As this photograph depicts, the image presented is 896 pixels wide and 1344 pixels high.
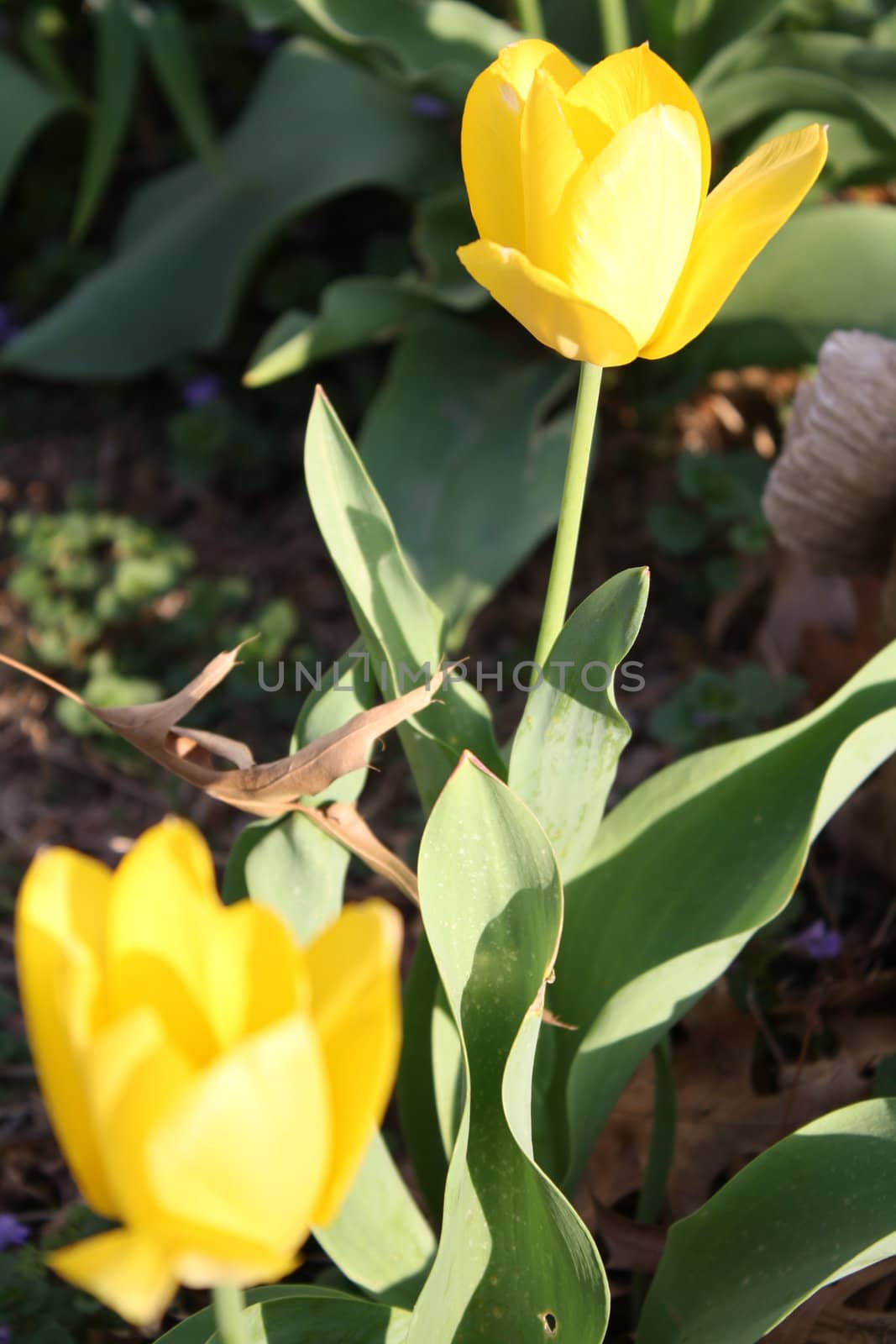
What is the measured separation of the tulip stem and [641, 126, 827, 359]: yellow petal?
7 cm

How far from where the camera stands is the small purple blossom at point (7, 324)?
253cm

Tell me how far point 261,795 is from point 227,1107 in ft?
1.33

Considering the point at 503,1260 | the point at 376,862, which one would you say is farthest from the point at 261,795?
the point at 503,1260

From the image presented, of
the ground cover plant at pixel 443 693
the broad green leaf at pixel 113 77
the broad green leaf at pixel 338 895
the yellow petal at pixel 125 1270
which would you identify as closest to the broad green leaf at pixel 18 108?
the ground cover plant at pixel 443 693

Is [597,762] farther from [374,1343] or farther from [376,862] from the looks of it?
[374,1343]

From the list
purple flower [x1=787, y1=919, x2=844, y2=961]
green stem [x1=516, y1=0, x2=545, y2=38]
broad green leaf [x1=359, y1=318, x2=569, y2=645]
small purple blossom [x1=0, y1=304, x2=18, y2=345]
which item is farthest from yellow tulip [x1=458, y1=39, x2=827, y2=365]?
small purple blossom [x1=0, y1=304, x2=18, y2=345]

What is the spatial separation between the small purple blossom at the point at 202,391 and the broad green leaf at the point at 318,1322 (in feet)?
5.63

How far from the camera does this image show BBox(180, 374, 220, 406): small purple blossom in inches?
90.4

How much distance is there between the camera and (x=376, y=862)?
2.86ft

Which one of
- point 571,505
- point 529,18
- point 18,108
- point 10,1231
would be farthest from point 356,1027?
point 18,108

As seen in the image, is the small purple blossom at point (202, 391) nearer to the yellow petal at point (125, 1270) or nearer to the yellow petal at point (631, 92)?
the yellow petal at point (631, 92)

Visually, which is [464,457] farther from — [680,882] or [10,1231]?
[10,1231]

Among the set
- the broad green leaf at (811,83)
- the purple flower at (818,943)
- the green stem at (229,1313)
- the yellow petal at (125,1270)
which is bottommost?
the purple flower at (818,943)

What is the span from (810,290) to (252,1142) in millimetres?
1660
